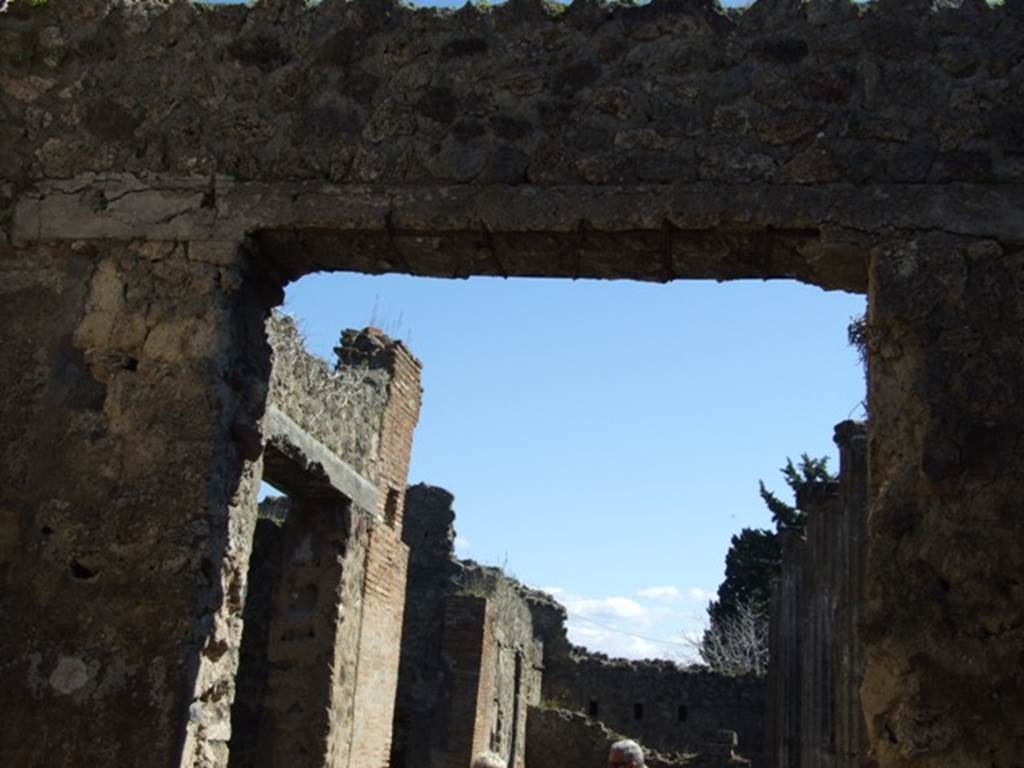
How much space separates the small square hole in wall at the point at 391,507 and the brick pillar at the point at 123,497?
6597 mm

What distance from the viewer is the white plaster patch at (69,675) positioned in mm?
4367

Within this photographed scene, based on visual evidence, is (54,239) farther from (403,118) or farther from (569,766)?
(569,766)

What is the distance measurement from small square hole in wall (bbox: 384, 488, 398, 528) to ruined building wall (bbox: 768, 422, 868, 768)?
4.48 meters

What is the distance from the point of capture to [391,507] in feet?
38.0

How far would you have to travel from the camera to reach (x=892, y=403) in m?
4.25

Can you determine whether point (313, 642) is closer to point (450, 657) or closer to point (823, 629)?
point (823, 629)

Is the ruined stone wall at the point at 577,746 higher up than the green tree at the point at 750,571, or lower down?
lower down

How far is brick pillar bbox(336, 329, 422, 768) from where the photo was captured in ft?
35.0

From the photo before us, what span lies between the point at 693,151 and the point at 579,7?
32.5 inches

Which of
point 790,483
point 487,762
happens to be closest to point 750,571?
point 790,483

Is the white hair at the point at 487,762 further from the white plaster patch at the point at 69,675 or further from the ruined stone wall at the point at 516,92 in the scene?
the ruined stone wall at the point at 516,92

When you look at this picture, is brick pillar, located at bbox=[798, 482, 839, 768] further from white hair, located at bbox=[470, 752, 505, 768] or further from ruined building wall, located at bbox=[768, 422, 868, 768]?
white hair, located at bbox=[470, 752, 505, 768]

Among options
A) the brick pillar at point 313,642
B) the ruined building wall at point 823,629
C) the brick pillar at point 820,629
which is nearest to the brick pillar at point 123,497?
the ruined building wall at point 823,629

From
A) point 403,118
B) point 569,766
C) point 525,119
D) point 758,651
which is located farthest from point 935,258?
point 758,651
